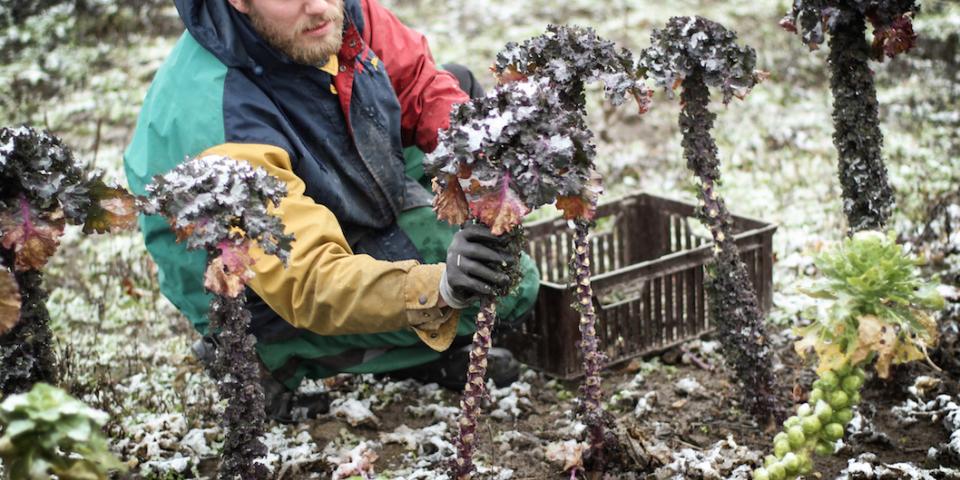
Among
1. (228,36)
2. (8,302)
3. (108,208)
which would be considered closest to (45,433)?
(8,302)

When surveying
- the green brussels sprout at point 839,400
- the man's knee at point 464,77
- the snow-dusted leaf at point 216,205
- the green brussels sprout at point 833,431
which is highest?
the man's knee at point 464,77

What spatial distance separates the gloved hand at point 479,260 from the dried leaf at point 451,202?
0.07m

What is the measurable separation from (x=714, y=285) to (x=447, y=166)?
4.25 feet

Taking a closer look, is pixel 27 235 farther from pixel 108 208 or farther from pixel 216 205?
pixel 216 205

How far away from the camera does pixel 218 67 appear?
359 centimetres

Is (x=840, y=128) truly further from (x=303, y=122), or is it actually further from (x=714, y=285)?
(x=303, y=122)

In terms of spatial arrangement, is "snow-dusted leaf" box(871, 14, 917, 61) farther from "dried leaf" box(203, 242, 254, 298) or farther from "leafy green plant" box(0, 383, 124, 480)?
"leafy green plant" box(0, 383, 124, 480)

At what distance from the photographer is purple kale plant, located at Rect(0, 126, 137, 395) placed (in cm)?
256

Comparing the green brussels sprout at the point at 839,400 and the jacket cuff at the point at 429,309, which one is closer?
the green brussels sprout at the point at 839,400

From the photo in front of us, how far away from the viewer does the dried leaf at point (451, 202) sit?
2.72 metres

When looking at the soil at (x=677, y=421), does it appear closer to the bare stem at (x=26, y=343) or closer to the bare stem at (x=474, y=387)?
the bare stem at (x=474, y=387)

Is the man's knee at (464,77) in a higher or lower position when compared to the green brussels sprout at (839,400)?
higher

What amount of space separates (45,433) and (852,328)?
1.99m

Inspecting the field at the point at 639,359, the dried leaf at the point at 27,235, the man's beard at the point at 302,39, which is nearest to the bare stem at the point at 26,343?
the dried leaf at the point at 27,235
